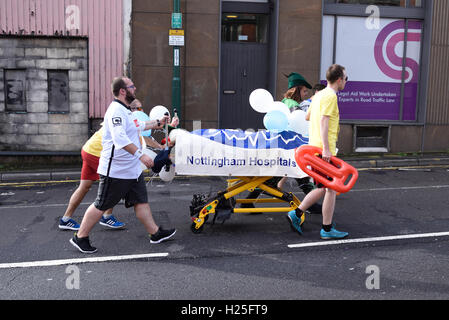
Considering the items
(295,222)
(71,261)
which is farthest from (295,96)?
(71,261)

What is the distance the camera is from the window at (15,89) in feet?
38.7

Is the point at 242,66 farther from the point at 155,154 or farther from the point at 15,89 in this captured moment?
the point at 155,154

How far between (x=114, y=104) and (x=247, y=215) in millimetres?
2571

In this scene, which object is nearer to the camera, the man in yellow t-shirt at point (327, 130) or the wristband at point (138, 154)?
the wristband at point (138, 154)

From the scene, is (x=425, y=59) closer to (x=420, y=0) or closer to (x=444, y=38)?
(x=444, y=38)

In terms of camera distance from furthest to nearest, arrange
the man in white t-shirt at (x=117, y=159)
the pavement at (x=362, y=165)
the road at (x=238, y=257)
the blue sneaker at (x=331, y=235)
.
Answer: the pavement at (x=362, y=165)
the blue sneaker at (x=331, y=235)
the man in white t-shirt at (x=117, y=159)
the road at (x=238, y=257)

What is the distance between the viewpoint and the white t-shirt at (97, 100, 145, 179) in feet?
15.5

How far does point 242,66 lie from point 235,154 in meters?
7.82

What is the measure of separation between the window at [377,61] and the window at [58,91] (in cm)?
649

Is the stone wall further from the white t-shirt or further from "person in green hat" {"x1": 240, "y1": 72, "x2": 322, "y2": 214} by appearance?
the white t-shirt

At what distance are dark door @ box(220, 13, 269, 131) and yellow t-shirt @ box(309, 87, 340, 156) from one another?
752 centimetres

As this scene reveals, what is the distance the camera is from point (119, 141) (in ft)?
15.5

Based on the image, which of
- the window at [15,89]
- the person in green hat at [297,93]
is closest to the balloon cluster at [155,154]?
the person in green hat at [297,93]

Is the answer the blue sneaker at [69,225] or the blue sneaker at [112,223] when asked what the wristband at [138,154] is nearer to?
the blue sneaker at [112,223]
